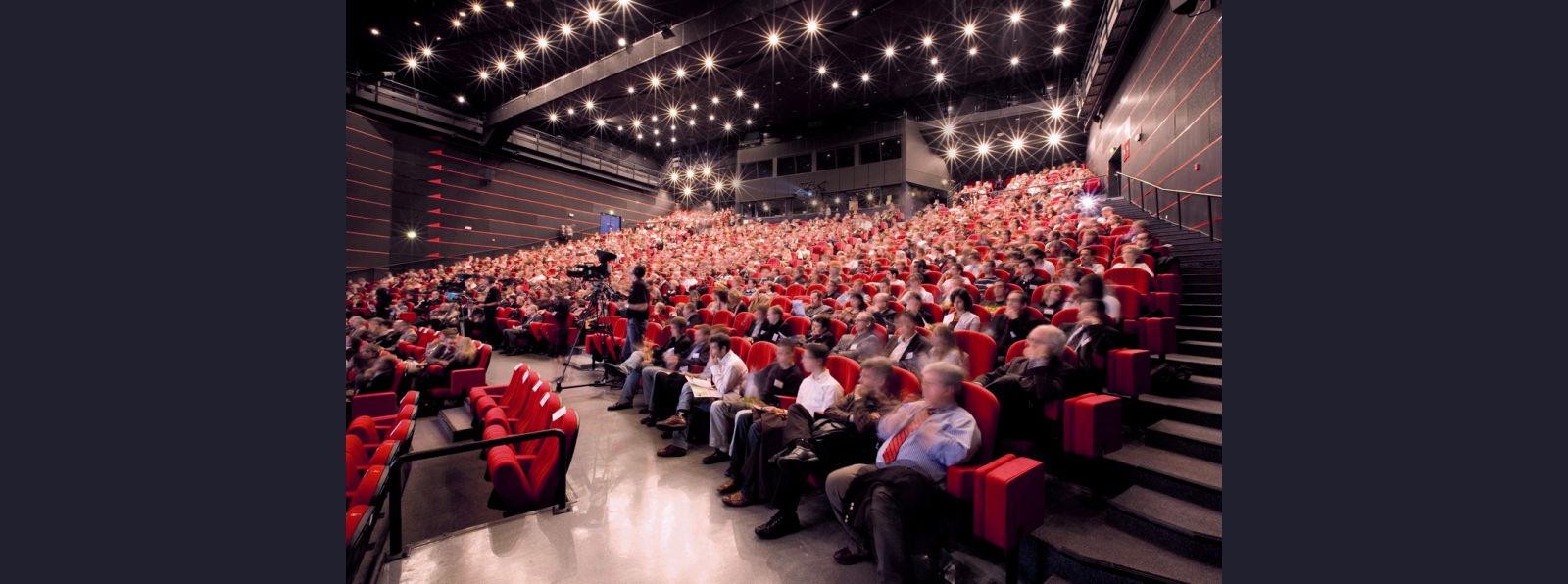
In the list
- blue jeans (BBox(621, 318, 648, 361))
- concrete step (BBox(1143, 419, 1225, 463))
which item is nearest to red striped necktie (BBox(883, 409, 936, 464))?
concrete step (BBox(1143, 419, 1225, 463))

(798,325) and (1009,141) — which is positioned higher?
(1009,141)

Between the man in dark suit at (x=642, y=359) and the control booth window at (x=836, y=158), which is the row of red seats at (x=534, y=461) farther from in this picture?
the control booth window at (x=836, y=158)

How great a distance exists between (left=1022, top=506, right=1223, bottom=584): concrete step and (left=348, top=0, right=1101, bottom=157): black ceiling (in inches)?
307

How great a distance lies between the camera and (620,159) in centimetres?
1888

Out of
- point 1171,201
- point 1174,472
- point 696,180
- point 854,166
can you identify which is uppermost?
point 696,180

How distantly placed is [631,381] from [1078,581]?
3593 millimetres

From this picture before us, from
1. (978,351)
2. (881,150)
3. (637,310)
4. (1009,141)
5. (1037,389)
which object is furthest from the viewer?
(881,150)

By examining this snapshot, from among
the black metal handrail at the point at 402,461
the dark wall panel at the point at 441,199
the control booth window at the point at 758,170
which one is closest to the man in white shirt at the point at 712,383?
the black metal handrail at the point at 402,461

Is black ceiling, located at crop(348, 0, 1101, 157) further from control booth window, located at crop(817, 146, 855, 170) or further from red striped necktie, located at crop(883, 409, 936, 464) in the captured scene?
red striped necktie, located at crop(883, 409, 936, 464)

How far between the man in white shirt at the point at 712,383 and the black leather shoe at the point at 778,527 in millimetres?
1192

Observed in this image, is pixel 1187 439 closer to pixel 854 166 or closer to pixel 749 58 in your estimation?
pixel 749 58

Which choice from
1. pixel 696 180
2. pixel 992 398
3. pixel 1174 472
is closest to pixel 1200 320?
pixel 1174 472

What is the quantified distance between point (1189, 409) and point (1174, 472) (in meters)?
0.59

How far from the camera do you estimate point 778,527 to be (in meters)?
2.36
